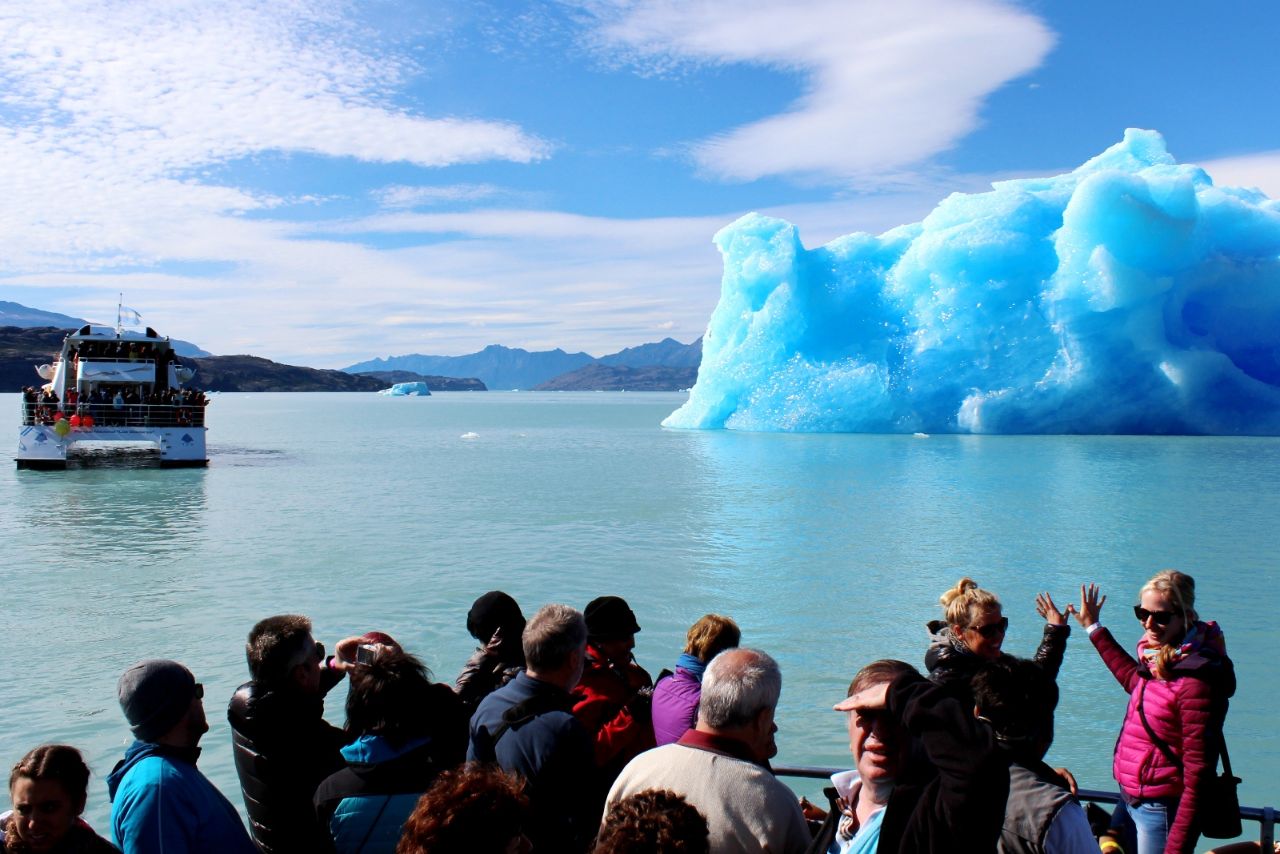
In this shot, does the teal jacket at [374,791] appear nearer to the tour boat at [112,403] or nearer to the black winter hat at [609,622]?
the black winter hat at [609,622]

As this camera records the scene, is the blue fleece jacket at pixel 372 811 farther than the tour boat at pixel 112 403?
No

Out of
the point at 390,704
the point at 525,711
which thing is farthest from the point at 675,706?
the point at 390,704

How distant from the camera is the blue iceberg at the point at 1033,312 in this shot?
21.8m

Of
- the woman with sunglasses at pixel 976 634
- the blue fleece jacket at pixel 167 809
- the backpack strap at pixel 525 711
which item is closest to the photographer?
the blue fleece jacket at pixel 167 809

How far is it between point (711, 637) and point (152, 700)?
4.79 feet

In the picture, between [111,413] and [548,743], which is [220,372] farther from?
[548,743]

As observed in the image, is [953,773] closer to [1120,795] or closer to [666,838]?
[666,838]

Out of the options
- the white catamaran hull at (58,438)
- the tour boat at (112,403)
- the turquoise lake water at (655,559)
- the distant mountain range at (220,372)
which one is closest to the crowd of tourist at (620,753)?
the turquoise lake water at (655,559)

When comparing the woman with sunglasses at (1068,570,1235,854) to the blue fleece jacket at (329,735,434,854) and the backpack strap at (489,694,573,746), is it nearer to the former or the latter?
the backpack strap at (489,694,573,746)

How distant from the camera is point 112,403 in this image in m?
19.3

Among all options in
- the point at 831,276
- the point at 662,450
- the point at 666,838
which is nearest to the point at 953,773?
the point at 666,838

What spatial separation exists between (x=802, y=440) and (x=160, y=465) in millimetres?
14982

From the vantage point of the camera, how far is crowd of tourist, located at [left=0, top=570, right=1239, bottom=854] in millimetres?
1524

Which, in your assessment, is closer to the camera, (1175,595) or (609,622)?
(1175,595)
